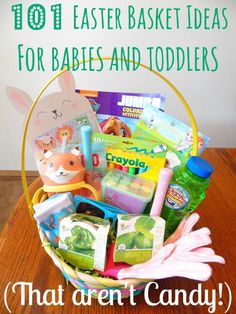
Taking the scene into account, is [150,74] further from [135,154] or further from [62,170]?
[62,170]

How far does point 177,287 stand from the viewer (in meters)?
0.55

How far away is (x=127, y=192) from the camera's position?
0.54 metres

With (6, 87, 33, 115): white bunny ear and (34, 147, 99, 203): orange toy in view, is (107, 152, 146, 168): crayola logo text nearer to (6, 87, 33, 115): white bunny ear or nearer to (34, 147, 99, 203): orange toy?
(34, 147, 99, 203): orange toy

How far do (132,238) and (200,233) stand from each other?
10cm

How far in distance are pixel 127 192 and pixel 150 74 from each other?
871mm

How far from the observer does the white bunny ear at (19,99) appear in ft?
2.00

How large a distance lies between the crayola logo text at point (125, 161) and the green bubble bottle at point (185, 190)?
75 millimetres

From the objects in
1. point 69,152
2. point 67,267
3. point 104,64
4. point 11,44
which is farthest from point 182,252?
point 11,44

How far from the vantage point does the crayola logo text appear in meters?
0.61

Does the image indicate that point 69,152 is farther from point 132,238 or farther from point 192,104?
point 192,104

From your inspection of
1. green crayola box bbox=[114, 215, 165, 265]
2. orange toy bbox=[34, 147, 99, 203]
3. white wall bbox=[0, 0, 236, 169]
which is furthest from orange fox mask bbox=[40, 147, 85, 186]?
white wall bbox=[0, 0, 236, 169]

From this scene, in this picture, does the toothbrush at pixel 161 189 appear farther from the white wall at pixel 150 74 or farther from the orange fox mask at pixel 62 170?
the white wall at pixel 150 74

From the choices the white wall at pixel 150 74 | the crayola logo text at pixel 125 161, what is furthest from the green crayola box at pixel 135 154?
the white wall at pixel 150 74

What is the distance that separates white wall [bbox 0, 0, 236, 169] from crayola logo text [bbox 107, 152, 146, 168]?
0.77 metres
